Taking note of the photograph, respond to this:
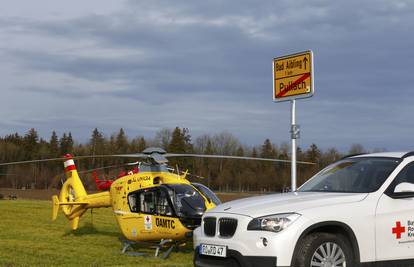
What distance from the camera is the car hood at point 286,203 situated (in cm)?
690

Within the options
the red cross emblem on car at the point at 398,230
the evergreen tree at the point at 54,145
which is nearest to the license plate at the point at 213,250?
the red cross emblem on car at the point at 398,230

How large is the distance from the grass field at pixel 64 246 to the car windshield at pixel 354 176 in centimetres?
377

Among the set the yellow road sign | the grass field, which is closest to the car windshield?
the yellow road sign

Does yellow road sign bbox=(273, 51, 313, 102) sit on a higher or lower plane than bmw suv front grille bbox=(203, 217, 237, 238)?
higher

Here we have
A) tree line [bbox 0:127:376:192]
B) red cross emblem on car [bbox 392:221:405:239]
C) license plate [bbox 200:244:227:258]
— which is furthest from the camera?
tree line [bbox 0:127:376:192]

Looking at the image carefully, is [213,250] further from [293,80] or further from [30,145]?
[30,145]

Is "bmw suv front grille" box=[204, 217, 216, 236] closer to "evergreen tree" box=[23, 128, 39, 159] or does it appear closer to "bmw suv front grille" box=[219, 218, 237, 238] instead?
"bmw suv front grille" box=[219, 218, 237, 238]

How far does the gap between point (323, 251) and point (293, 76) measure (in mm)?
5127

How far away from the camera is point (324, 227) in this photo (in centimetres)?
695

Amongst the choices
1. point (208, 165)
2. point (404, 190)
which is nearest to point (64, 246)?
point (404, 190)

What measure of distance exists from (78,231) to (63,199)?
2000 millimetres

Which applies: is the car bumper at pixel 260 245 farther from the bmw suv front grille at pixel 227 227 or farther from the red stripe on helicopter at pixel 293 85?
the red stripe on helicopter at pixel 293 85

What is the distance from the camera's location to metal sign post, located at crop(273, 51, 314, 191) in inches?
430

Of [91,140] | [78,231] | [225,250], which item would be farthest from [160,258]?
[91,140]
